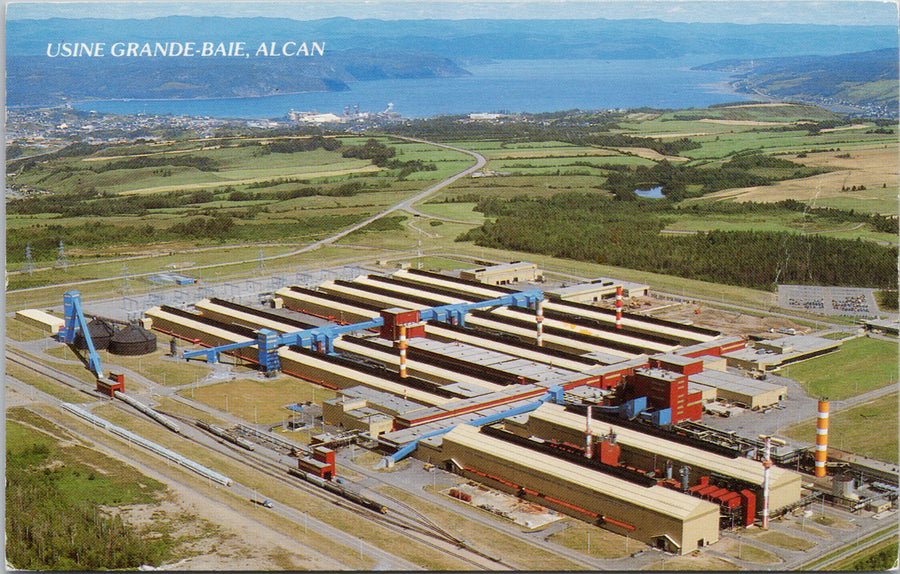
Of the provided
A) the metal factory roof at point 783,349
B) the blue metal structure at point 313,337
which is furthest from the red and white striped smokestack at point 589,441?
the blue metal structure at point 313,337

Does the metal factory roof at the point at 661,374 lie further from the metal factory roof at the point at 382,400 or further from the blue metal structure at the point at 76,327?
the blue metal structure at the point at 76,327

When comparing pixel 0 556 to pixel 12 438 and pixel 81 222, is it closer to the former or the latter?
pixel 12 438

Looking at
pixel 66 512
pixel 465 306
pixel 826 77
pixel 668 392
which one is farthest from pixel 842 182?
pixel 66 512

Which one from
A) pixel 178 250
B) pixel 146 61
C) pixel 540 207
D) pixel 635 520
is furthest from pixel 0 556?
pixel 146 61

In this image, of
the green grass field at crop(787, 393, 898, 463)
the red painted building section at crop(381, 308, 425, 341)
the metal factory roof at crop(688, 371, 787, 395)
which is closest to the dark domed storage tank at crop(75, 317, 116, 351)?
the red painted building section at crop(381, 308, 425, 341)

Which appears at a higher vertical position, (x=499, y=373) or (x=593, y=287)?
(x=593, y=287)

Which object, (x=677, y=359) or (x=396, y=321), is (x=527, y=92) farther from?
(x=677, y=359)
